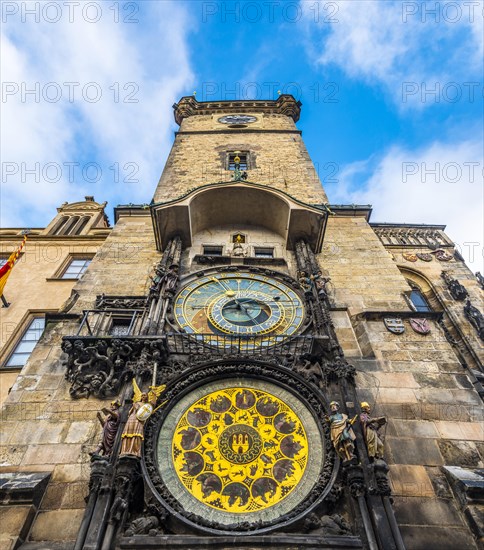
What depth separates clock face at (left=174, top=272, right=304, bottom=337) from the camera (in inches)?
328

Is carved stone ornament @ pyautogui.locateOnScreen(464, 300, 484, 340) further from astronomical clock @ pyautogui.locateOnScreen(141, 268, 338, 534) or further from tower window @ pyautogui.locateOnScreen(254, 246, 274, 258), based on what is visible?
Result: astronomical clock @ pyautogui.locateOnScreen(141, 268, 338, 534)

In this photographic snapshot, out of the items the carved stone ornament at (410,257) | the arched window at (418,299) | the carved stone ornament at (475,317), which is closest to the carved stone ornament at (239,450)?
the carved stone ornament at (475,317)

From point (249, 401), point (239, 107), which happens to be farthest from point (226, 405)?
point (239, 107)

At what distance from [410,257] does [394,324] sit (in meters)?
6.81

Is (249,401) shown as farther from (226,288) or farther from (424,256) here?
(424,256)

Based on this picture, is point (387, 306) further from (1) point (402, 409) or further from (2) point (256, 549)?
(2) point (256, 549)

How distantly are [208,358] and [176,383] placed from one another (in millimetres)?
796

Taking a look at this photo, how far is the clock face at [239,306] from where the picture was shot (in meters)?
8.32

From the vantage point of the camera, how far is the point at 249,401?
6578mm

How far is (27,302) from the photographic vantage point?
36.5ft

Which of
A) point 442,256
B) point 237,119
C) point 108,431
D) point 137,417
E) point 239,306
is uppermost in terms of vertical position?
point 237,119

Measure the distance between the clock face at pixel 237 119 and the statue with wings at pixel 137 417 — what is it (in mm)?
16821

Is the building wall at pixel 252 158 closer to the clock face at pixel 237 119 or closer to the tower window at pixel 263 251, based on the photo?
the clock face at pixel 237 119

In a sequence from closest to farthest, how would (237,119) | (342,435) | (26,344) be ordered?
(342,435) < (26,344) < (237,119)
